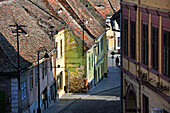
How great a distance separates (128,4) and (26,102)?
37.5 ft

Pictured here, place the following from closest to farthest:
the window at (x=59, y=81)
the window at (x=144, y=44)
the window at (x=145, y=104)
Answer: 1. the window at (x=144, y=44)
2. the window at (x=145, y=104)
3. the window at (x=59, y=81)

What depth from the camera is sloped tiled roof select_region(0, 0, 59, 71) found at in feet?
119

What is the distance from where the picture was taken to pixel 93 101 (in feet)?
159

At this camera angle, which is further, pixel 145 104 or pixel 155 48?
pixel 145 104

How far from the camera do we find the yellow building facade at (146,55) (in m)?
22.7

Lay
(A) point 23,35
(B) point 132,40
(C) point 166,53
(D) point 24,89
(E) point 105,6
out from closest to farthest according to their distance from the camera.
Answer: (C) point 166,53 < (B) point 132,40 < (D) point 24,89 < (A) point 23,35 < (E) point 105,6

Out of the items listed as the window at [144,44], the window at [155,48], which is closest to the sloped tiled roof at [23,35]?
the window at [144,44]

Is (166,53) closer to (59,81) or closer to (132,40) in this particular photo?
(132,40)

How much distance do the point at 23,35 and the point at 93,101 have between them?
1144cm

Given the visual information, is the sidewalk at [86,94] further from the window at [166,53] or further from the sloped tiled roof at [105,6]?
the window at [166,53]

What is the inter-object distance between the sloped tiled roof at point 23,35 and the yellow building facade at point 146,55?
26.1 feet

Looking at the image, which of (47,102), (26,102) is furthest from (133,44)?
(47,102)

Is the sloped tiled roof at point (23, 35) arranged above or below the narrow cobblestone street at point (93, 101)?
above

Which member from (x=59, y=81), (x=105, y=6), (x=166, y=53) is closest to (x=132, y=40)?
(x=166, y=53)
